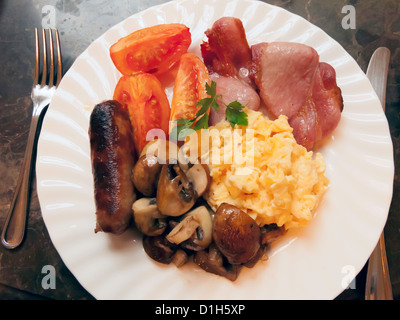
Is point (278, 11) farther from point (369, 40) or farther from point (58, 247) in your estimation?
point (58, 247)

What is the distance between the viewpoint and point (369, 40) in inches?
115

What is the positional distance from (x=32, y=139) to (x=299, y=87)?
6.57 ft

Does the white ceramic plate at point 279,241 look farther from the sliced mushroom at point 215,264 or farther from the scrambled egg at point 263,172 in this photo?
the scrambled egg at point 263,172

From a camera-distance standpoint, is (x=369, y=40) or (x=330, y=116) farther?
(x=369, y=40)

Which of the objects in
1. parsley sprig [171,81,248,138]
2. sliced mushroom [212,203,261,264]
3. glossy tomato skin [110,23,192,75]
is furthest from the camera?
glossy tomato skin [110,23,192,75]

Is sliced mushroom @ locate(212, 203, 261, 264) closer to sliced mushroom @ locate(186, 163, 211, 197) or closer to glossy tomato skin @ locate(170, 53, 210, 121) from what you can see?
sliced mushroom @ locate(186, 163, 211, 197)

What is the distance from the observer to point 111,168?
175 cm

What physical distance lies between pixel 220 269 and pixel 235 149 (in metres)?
0.70

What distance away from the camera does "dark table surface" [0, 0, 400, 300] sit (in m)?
2.24

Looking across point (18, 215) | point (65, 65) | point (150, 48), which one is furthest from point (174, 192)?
point (65, 65)

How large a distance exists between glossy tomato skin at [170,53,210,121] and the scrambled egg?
0.19 m

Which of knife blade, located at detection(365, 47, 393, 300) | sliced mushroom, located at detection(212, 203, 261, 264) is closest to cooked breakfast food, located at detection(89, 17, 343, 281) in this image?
sliced mushroom, located at detection(212, 203, 261, 264)

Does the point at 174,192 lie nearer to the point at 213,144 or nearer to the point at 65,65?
the point at 213,144
